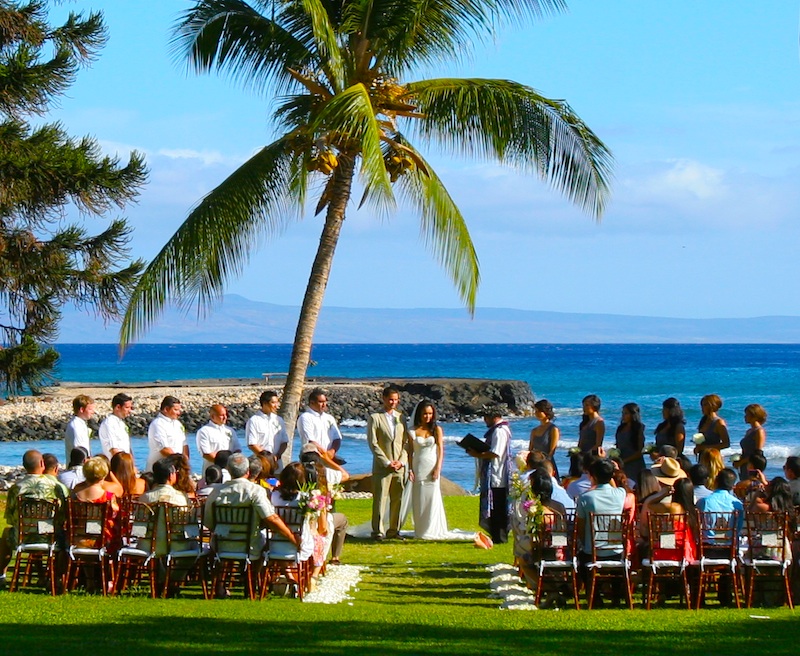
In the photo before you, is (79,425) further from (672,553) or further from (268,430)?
(672,553)

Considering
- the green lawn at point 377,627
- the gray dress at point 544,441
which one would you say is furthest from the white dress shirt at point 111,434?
the gray dress at point 544,441

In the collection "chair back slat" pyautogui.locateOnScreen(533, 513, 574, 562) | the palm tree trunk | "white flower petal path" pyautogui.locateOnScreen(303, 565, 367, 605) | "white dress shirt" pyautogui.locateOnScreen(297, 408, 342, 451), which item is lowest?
"white flower petal path" pyautogui.locateOnScreen(303, 565, 367, 605)

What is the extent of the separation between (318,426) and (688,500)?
223 inches

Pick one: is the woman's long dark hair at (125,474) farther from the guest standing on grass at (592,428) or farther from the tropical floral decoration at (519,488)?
the guest standing on grass at (592,428)

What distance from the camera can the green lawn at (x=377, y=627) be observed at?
8391 mm

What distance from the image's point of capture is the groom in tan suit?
14.8m

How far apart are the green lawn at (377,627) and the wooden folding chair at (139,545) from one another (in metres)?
0.37

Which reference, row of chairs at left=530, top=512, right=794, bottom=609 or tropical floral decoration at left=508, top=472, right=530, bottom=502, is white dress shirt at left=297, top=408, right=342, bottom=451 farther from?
row of chairs at left=530, top=512, right=794, bottom=609

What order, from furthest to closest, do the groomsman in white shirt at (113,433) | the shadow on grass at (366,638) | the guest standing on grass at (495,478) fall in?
the guest standing on grass at (495,478) → the groomsman in white shirt at (113,433) → the shadow on grass at (366,638)

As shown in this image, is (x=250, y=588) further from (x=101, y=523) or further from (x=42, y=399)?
(x=42, y=399)

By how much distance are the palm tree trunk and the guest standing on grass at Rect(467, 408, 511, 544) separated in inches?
123

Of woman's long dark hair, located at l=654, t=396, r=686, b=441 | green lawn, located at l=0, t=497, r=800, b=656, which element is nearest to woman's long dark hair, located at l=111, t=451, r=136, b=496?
green lawn, located at l=0, t=497, r=800, b=656

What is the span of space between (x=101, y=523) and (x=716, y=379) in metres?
98.6

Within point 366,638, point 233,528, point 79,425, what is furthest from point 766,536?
point 79,425
